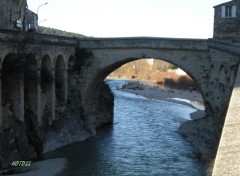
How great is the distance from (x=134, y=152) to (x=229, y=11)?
1832 cm

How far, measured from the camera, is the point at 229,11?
39688 millimetres

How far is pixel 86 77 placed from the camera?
40938 millimetres

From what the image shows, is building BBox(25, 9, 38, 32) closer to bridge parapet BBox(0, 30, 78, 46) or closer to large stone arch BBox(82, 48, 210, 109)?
bridge parapet BBox(0, 30, 78, 46)

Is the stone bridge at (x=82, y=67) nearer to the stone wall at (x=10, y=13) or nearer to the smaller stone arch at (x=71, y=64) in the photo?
the smaller stone arch at (x=71, y=64)

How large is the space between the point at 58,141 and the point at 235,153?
97.2ft

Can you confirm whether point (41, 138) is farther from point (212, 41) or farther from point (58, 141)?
point (212, 41)

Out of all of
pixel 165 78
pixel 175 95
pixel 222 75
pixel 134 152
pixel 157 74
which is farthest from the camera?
pixel 157 74

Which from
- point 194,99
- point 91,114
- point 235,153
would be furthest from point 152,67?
point 235,153

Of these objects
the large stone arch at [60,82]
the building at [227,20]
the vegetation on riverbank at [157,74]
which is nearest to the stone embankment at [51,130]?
the large stone arch at [60,82]

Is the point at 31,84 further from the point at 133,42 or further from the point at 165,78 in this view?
the point at 165,78

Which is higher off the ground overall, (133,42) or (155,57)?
(133,42)

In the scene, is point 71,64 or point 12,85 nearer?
point 12,85

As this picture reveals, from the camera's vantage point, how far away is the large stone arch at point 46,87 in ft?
113

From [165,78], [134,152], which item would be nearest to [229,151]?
[134,152]
